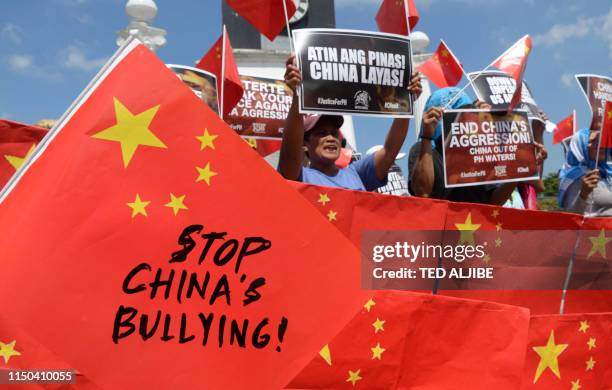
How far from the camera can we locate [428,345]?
2.34 meters

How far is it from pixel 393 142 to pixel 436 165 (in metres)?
0.29

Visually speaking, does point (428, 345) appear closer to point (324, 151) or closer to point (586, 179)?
point (324, 151)

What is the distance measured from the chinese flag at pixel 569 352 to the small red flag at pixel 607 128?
1707mm

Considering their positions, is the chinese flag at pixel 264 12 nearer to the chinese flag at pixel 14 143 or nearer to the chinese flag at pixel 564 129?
the chinese flag at pixel 14 143

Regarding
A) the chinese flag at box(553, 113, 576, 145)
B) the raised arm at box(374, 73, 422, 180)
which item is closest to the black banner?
the raised arm at box(374, 73, 422, 180)

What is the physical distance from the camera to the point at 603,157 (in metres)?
4.37

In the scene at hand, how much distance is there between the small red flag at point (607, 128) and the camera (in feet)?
13.7

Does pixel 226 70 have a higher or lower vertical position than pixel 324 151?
higher

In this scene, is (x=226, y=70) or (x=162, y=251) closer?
(x=162, y=251)

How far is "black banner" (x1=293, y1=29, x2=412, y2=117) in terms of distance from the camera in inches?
129

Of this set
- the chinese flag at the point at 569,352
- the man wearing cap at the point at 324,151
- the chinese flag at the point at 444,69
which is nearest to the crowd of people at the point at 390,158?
the man wearing cap at the point at 324,151

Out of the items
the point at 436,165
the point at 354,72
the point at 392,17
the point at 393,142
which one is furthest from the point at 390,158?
the point at 392,17

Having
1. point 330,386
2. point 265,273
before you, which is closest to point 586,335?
point 330,386

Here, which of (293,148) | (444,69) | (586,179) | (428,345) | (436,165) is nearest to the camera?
(428,345)
